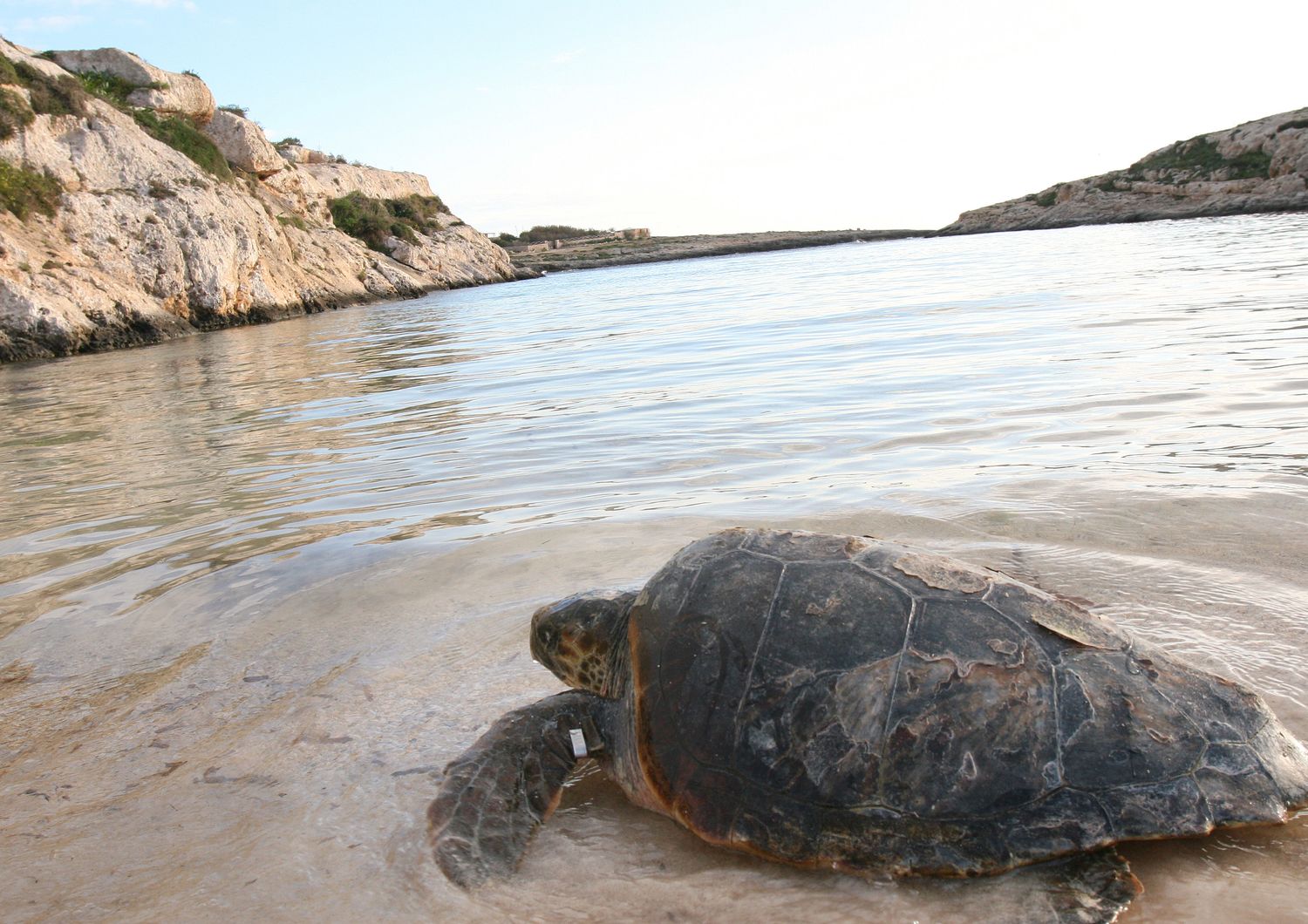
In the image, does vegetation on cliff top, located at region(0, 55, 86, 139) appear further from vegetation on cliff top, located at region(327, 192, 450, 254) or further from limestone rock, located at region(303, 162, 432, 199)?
limestone rock, located at region(303, 162, 432, 199)

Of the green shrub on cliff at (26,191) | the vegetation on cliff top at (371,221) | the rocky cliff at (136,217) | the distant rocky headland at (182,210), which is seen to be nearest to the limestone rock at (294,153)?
the distant rocky headland at (182,210)

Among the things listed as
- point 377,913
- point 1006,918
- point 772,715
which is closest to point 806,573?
point 772,715

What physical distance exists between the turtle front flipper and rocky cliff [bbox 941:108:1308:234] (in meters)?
A: 57.8

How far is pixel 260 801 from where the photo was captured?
9.02ft

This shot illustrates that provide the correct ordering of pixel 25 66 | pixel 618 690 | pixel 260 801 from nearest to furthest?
1. pixel 260 801
2. pixel 618 690
3. pixel 25 66

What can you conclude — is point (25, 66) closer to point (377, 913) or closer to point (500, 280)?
point (377, 913)

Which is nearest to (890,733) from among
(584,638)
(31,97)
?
(584,638)

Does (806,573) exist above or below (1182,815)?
above

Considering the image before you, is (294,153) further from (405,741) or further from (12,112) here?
(405,741)

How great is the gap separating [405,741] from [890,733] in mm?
1714

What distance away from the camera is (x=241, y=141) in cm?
3853

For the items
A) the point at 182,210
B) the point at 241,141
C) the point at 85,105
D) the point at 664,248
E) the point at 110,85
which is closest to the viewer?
the point at 85,105

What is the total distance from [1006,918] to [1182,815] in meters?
0.51

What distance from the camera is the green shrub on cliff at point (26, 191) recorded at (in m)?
22.3
